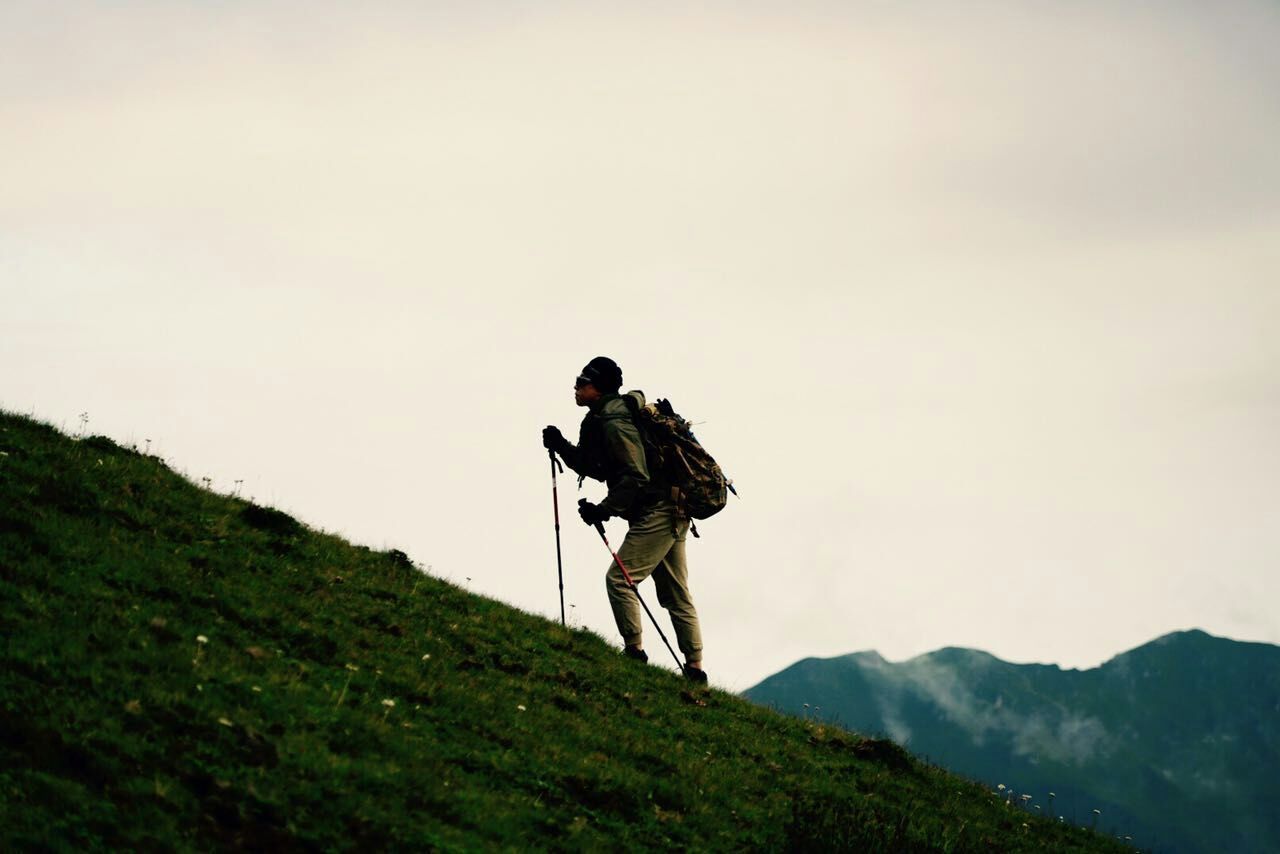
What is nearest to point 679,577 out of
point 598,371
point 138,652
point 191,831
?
point 598,371

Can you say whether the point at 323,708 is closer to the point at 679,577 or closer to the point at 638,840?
the point at 638,840

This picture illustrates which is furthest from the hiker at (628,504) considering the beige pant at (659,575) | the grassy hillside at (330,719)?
the grassy hillside at (330,719)

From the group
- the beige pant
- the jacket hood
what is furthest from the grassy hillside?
the jacket hood

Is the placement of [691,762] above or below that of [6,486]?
below

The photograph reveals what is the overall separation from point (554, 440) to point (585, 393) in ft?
3.58

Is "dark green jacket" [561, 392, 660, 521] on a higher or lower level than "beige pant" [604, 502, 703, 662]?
higher

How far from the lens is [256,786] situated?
8.95m

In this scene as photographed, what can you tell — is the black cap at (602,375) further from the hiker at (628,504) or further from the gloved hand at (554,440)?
the gloved hand at (554,440)

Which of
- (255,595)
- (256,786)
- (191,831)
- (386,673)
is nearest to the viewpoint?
(191,831)

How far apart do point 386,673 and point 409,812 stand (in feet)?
11.1

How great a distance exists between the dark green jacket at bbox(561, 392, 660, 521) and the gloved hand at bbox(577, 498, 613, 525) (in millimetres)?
140

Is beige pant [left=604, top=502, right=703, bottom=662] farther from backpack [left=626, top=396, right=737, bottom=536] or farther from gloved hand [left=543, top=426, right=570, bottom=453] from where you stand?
gloved hand [left=543, top=426, right=570, bottom=453]

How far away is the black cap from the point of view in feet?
56.7

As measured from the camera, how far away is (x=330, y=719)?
10.6 metres
